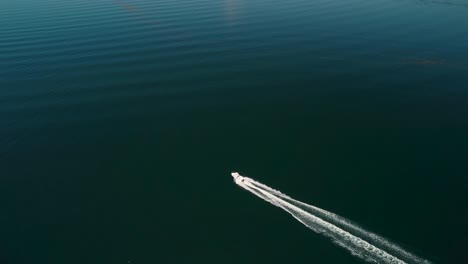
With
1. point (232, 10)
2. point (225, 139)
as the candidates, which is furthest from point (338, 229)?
point (232, 10)

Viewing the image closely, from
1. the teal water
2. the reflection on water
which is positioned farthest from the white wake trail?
the reflection on water

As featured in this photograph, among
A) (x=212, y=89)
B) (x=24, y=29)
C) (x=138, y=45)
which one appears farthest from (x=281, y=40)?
(x=24, y=29)

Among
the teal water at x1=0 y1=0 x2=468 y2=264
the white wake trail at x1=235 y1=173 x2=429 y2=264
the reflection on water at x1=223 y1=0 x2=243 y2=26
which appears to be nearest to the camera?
the white wake trail at x1=235 y1=173 x2=429 y2=264

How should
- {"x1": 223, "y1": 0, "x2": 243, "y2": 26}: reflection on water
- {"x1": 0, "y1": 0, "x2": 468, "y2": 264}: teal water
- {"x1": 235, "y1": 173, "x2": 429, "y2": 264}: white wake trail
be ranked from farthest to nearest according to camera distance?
{"x1": 223, "y1": 0, "x2": 243, "y2": 26}: reflection on water < {"x1": 0, "y1": 0, "x2": 468, "y2": 264}: teal water < {"x1": 235, "y1": 173, "x2": 429, "y2": 264}: white wake trail

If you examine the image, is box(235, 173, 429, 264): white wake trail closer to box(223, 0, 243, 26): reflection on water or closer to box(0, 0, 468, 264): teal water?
box(0, 0, 468, 264): teal water

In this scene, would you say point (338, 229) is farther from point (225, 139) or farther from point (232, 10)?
point (232, 10)
